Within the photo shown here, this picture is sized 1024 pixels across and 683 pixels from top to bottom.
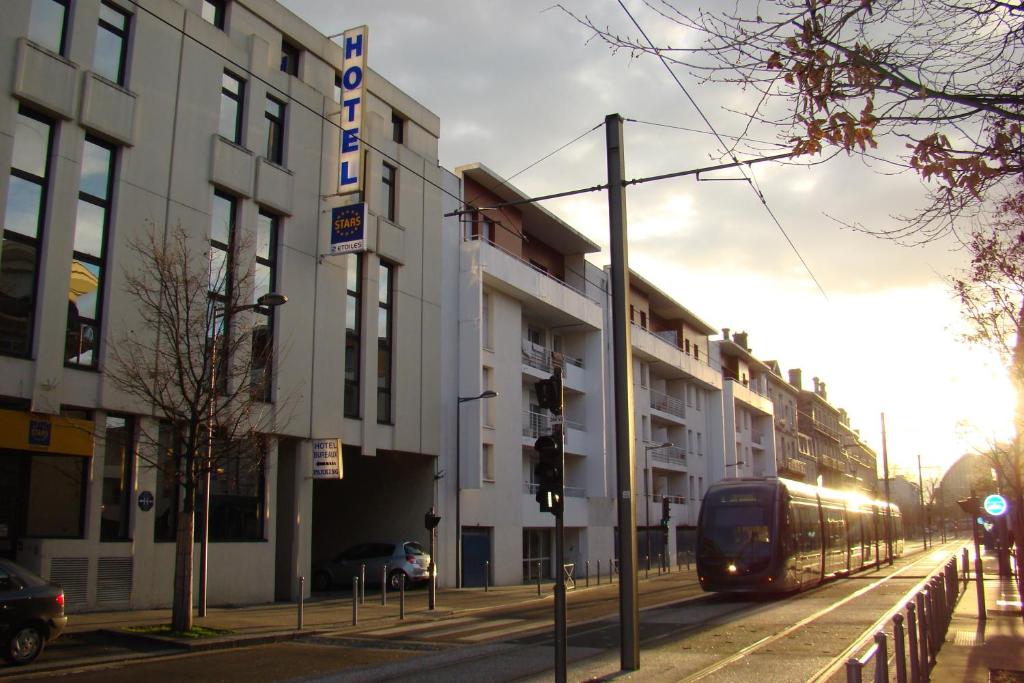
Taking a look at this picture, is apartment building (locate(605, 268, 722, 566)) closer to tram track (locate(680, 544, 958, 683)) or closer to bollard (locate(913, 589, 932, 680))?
tram track (locate(680, 544, 958, 683))

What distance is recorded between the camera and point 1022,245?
40.6ft

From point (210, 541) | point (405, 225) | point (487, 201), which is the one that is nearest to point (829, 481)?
point (487, 201)

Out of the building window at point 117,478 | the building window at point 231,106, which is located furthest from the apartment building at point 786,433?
the building window at point 117,478

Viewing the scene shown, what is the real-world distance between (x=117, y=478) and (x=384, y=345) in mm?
10408

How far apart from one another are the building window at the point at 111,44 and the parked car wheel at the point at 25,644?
1228cm

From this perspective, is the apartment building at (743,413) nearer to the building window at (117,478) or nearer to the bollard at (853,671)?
the building window at (117,478)

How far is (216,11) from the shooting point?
78.3 feet

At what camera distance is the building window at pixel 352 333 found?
2695cm

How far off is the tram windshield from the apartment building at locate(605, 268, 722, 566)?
67.1ft

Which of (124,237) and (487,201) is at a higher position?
(487,201)

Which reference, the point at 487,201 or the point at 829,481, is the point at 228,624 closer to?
the point at 487,201

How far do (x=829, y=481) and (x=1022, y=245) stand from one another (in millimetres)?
95637

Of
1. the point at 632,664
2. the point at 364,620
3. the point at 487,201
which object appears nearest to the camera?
the point at 632,664

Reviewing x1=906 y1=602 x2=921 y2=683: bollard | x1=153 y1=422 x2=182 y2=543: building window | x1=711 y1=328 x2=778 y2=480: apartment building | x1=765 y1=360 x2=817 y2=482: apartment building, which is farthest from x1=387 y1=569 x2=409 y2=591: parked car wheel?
x1=765 y1=360 x2=817 y2=482: apartment building
